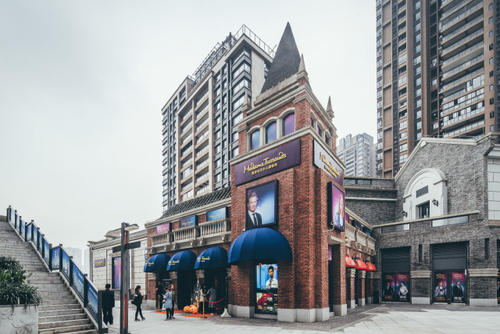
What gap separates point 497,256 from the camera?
23938 mm

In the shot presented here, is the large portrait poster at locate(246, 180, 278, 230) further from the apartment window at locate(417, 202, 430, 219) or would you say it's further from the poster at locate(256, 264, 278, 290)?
the apartment window at locate(417, 202, 430, 219)

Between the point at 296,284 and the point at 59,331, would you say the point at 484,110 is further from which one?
the point at 59,331

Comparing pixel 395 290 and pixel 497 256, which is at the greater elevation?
pixel 497 256

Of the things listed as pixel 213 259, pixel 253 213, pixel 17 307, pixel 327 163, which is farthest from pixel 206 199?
pixel 17 307

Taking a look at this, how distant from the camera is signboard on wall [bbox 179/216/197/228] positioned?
2282cm

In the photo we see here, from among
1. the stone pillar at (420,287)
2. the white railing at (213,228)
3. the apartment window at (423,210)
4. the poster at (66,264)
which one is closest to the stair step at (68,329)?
the poster at (66,264)

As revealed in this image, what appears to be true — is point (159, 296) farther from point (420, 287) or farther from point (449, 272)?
point (449, 272)

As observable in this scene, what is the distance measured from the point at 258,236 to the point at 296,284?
2697mm

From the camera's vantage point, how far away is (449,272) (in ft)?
84.6

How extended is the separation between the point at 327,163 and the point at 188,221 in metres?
10.9

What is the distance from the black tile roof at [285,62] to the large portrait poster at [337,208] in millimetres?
6955

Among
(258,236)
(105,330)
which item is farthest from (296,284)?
(105,330)

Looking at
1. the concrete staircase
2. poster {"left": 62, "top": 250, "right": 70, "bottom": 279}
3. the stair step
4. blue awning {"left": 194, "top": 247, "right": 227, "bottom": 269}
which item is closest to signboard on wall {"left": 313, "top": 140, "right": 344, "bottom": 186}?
blue awning {"left": 194, "top": 247, "right": 227, "bottom": 269}

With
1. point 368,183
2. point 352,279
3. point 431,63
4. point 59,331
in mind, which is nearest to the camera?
point 59,331
